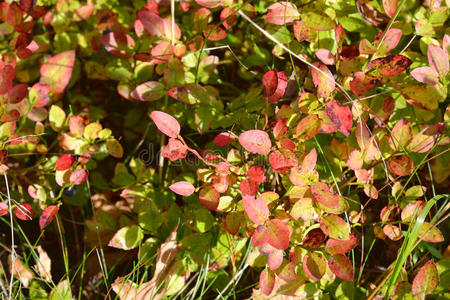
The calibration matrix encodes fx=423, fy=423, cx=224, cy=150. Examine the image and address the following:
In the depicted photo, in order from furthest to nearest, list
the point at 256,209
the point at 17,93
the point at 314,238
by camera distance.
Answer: the point at 17,93, the point at 314,238, the point at 256,209

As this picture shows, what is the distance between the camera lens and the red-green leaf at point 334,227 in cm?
101

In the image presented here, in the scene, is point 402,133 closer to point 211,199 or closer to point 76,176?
point 211,199

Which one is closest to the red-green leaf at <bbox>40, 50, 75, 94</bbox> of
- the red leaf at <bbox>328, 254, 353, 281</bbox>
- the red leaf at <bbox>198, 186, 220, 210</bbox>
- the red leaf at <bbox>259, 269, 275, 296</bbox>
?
the red leaf at <bbox>198, 186, 220, 210</bbox>

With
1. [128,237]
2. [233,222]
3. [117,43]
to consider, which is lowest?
[128,237]

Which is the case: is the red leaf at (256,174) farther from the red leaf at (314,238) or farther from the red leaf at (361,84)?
the red leaf at (361,84)

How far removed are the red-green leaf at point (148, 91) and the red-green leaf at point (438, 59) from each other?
0.72m

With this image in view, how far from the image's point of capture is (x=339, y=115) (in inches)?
39.8

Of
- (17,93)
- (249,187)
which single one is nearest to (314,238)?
(249,187)

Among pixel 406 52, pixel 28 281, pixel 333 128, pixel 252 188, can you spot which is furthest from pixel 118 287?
pixel 406 52

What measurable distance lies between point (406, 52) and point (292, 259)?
669mm

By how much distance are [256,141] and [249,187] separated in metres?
0.12

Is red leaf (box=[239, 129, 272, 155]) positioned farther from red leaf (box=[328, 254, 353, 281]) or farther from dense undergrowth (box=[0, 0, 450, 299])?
red leaf (box=[328, 254, 353, 281])

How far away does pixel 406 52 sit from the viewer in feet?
3.96

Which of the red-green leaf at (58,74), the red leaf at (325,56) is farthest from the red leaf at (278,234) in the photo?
the red-green leaf at (58,74)
